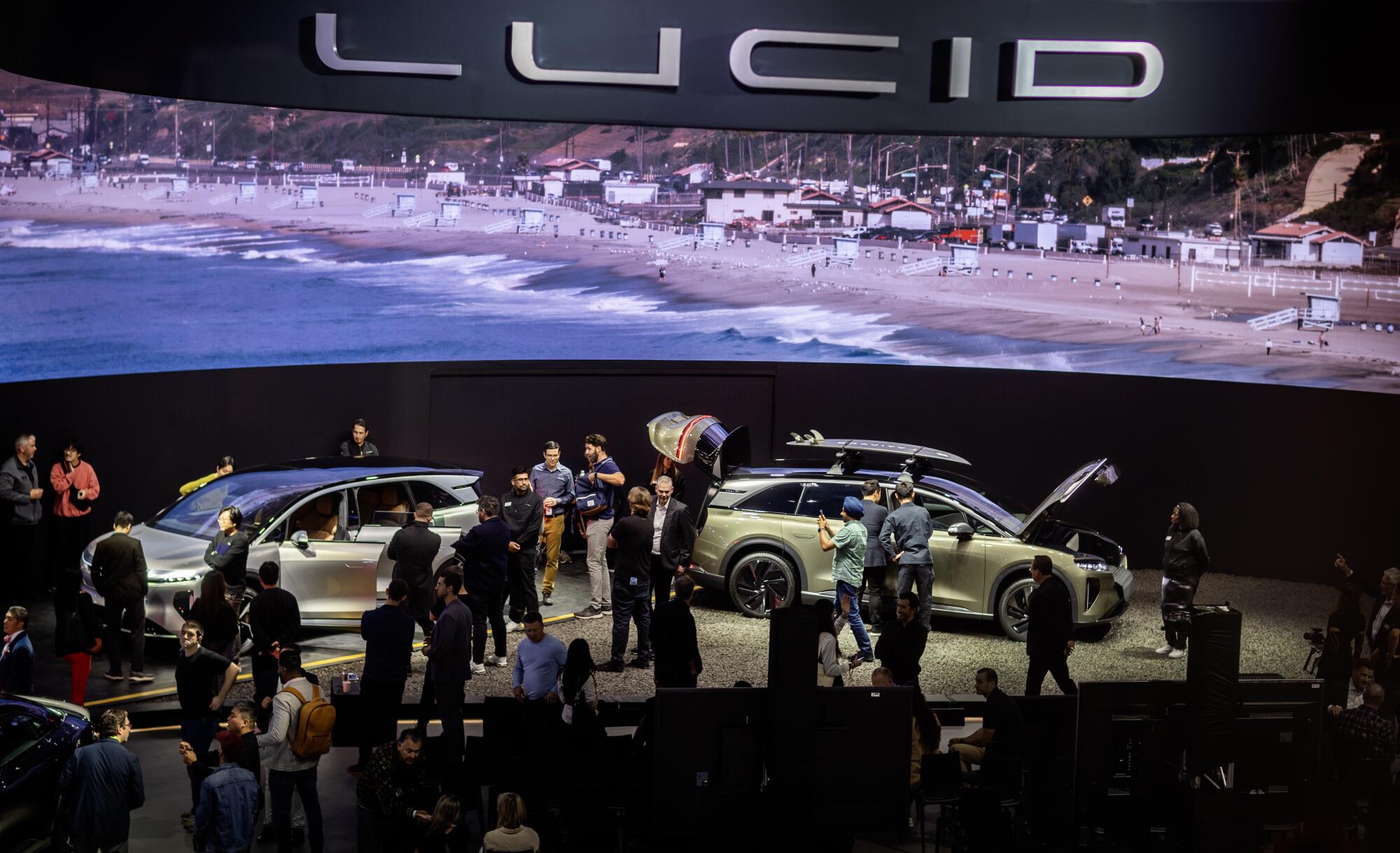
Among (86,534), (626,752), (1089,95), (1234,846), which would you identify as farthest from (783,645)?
(1089,95)

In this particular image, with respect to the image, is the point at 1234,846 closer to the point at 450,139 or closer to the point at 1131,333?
the point at 1131,333

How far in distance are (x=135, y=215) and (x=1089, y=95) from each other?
1034 centimetres

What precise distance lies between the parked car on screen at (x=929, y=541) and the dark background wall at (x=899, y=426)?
8.16 ft

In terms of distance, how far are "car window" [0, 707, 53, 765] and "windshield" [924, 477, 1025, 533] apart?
783 centimetres

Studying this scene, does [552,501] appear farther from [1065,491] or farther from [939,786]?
[939,786]

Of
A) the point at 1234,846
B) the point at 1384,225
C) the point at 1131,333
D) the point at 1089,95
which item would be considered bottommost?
the point at 1234,846

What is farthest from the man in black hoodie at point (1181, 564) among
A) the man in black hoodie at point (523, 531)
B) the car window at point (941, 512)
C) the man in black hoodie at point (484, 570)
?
the man in black hoodie at point (484, 570)

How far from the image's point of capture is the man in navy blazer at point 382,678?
928 cm

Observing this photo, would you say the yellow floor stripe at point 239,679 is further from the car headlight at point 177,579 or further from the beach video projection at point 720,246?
the beach video projection at point 720,246

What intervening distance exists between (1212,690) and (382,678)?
17.0ft

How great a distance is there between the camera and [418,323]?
16578 mm

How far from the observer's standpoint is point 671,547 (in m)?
12.0

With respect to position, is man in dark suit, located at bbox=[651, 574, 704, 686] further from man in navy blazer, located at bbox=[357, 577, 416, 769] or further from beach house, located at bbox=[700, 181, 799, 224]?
beach house, located at bbox=[700, 181, 799, 224]

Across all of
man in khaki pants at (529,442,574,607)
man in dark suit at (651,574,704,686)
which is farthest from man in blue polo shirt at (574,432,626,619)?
man in dark suit at (651,574,704,686)
